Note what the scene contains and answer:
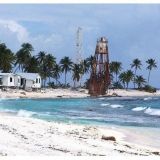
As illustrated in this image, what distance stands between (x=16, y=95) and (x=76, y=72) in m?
30.0

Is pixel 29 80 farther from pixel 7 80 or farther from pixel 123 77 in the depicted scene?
pixel 123 77

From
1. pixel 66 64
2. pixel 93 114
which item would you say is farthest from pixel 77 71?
pixel 93 114

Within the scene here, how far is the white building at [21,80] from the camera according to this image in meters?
89.1

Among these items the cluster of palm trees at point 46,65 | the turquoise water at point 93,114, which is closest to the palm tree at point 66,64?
the cluster of palm trees at point 46,65

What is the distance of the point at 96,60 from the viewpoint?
313 feet

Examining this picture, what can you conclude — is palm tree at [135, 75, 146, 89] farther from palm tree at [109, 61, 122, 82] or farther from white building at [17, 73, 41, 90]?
white building at [17, 73, 41, 90]

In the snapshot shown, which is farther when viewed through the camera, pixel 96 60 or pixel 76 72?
pixel 76 72

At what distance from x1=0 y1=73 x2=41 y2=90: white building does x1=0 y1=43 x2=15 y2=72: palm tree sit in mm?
3544

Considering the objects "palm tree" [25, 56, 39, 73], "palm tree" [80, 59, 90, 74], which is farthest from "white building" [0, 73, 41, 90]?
"palm tree" [80, 59, 90, 74]

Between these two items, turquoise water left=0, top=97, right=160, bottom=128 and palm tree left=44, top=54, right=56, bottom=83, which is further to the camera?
palm tree left=44, top=54, right=56, bottom=83

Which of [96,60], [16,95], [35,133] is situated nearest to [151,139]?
[35,133]

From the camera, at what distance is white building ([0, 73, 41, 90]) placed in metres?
89.1

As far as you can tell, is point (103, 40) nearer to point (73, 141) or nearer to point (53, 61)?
point (53, 61)

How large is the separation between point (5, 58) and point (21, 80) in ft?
17.0
